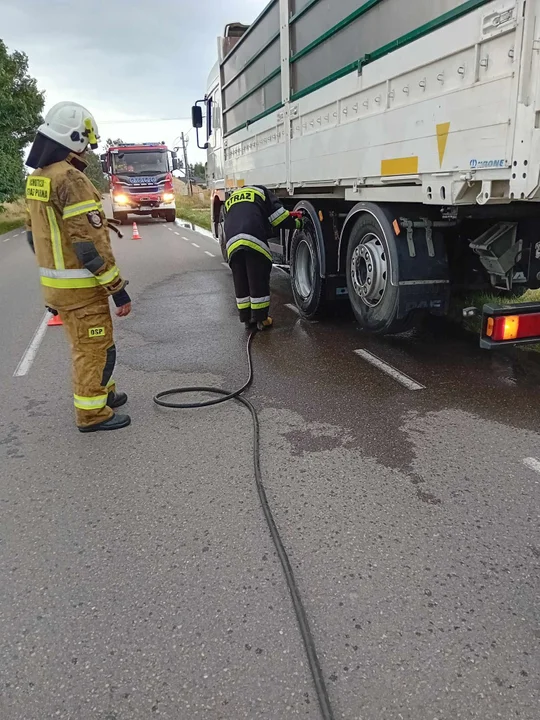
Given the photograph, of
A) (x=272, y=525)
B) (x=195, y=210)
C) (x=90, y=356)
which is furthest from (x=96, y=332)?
(x=195, y=210)

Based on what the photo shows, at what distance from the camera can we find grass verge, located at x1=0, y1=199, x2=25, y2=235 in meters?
27.5

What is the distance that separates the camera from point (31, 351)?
6043 millimetres

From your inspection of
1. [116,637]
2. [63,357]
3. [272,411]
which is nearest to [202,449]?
[272,411]

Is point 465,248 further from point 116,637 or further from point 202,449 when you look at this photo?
point 116,637

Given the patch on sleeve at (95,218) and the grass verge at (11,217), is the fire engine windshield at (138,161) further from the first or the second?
the patch on sleeve at (95,218)

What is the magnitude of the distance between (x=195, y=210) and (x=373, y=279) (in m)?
31.5

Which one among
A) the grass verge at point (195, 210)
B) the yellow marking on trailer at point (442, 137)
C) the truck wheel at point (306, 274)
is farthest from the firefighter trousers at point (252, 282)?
the grass verge at point (195, 210)

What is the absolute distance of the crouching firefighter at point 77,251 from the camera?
12.0 ft

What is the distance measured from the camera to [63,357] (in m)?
5.78

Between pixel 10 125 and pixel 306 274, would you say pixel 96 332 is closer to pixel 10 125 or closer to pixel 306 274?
pixel 306 274

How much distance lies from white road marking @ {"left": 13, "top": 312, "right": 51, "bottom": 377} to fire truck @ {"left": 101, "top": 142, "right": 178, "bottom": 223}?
17.8 meters

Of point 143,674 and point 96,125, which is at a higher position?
point 96,125

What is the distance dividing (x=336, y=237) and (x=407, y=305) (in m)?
1.73

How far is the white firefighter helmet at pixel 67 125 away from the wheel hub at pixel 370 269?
2278mm
